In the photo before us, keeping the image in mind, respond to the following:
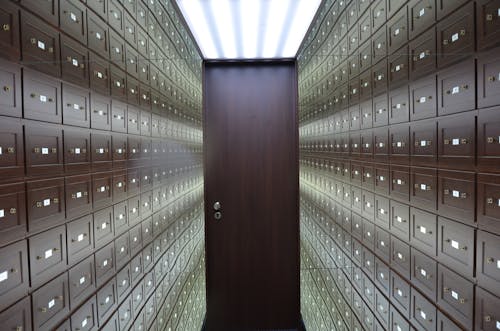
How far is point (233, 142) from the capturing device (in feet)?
14.7

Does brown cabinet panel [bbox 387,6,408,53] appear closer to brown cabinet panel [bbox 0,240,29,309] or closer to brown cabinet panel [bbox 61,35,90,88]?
brown cabinet panel [bbox 61,35,90,88]

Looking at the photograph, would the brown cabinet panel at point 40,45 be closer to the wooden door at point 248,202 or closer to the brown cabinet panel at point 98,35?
the brown cabinet panel at point 98,35

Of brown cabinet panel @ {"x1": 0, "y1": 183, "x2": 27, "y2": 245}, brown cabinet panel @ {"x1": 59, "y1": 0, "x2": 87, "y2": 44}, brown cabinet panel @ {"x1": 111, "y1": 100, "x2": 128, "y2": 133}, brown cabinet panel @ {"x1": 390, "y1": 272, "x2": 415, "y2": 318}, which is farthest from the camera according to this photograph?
brown cabinet panel @ {"x1": 111, "y1": 100, "x2": 128, "y2": 133}

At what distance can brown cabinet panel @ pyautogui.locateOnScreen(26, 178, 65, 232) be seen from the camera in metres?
1.15

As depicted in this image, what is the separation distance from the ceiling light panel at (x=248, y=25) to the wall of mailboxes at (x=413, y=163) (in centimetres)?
54

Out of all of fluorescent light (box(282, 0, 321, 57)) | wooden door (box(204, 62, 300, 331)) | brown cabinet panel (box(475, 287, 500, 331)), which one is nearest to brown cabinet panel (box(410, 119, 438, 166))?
brown cabinet panel (box(475, 287, 500, 331))

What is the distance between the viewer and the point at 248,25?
11.7 ft

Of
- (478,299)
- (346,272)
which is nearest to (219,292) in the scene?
(346,272)

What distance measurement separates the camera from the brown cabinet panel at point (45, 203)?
1152 mm

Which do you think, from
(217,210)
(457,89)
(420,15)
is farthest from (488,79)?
(217,210)

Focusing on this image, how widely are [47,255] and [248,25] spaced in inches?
121

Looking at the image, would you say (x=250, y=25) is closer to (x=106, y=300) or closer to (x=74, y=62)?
(x=74, y=62)

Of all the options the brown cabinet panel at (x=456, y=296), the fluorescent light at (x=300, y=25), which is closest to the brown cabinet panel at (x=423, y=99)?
the brown cabinet panel at (x=456, y=296)

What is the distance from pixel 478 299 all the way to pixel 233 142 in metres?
3.56
